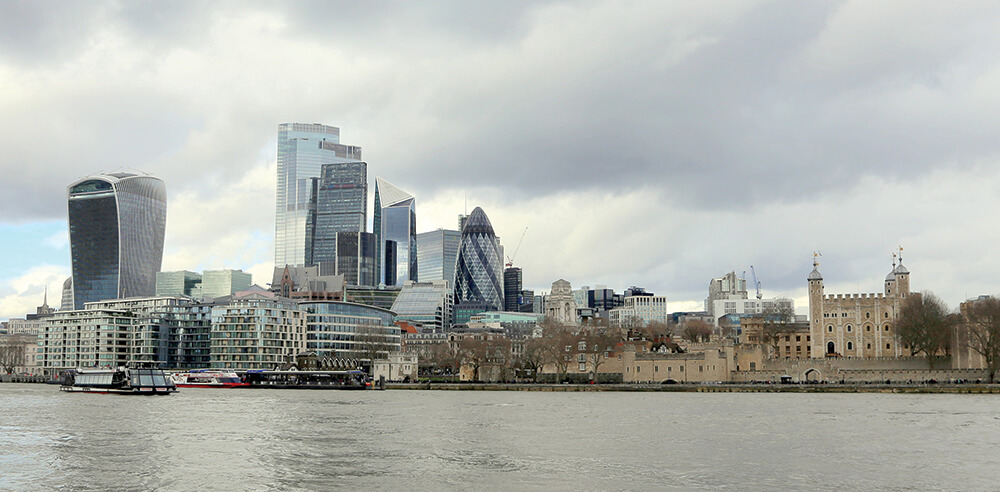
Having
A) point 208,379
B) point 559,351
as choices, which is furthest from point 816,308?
point 208,379

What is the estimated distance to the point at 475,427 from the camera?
222 ft

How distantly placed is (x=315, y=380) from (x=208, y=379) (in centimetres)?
1951

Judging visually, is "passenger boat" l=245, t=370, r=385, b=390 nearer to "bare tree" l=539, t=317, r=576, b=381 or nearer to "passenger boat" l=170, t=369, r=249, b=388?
"passenger boat" l=170, t=369, r=249, b=388

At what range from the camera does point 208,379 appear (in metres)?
164

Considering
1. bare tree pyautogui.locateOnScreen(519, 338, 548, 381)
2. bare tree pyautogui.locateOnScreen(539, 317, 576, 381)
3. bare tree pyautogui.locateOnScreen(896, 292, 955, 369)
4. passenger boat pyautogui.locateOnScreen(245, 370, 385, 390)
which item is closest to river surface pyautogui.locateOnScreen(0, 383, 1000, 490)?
bare tree pyautogui.locateOnScreen(896, 292, 955, 369)

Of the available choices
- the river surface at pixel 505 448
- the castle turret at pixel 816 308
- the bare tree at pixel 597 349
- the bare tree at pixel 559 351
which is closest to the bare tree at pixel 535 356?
the bare tree at pixel 559 351

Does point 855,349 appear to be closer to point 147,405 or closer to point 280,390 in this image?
point 280,390

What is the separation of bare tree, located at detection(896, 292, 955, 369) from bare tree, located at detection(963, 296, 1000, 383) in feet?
13.8

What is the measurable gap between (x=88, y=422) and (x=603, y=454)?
41.9 metres

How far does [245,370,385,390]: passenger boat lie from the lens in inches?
6147

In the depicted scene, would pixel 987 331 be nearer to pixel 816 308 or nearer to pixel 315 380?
pixel 816 308

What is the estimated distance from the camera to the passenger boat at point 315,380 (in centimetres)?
15612

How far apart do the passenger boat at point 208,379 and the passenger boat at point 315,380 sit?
11.9 feet

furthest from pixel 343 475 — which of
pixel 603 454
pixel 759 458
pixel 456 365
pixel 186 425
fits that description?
pixel 456 365
